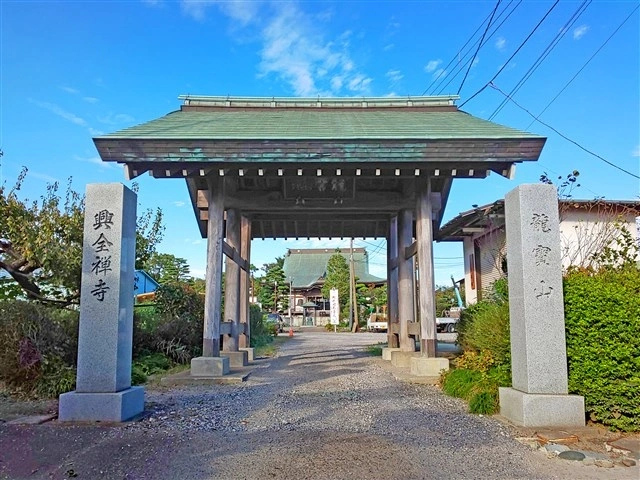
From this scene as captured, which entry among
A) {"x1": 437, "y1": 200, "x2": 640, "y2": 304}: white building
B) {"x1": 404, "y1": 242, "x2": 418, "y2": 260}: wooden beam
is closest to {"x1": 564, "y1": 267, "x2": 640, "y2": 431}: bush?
{"x1": 437, "y1": 200, "x2": 640, "y2": 304}: white building

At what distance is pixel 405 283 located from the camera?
39.1ft

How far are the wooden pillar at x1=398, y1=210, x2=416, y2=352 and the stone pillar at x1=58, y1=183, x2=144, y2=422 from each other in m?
6.96

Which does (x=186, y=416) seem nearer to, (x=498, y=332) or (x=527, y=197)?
(x=498, y=332)

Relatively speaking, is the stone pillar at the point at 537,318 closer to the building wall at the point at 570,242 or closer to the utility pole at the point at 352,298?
the building wall at the point at 570,242

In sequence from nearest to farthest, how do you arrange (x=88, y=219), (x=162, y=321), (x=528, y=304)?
(x=528, y=304) < (x=88, y=219) < (x=162, y=321)

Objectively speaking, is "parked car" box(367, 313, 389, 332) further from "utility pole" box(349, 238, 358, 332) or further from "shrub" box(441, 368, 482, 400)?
"shrub" box(441, 368, 482, 400)

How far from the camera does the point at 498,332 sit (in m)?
6.88

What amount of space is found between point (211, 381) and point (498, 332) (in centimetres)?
530

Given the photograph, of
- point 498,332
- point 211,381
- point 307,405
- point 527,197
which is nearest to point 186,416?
point 307,405

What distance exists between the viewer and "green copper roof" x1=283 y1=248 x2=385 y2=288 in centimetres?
4512

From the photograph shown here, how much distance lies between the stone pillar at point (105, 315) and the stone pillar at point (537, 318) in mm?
4901

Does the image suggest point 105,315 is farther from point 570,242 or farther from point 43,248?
point 570,242

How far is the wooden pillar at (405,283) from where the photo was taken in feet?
38.2

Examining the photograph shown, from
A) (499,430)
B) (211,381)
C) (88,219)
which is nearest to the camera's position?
(499,430)
